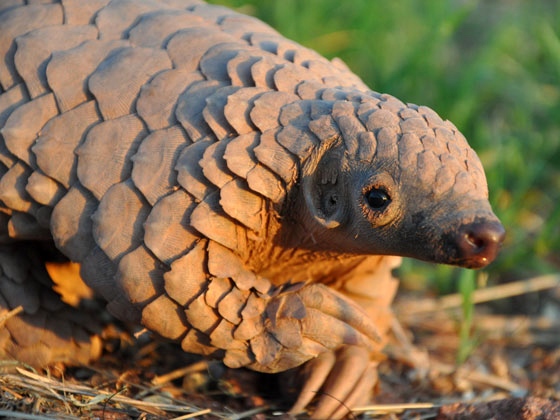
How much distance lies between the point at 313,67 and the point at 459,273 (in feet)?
5.95

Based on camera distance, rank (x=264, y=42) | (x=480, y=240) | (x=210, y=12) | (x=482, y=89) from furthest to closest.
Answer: (x=482, y=89), (x=210, y=12), (x=264, y=42), (x=480, y=240)

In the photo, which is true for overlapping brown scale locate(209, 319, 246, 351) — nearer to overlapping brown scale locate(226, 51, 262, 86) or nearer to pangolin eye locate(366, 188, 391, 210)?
pangolin eye locate(366, 188, 391, 210)

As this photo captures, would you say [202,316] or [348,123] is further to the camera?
[202,316]

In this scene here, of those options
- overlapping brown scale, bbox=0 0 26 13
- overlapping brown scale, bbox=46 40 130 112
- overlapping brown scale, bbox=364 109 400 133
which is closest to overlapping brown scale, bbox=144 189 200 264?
overlapping brown scale, bbox=46 40 130 112

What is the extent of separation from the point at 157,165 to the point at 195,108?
8.0 inches

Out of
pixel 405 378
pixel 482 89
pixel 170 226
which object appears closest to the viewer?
pixel 170 226

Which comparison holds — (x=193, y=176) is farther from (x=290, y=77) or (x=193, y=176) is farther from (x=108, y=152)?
(x=290, y=77)

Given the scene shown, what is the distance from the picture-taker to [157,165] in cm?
249

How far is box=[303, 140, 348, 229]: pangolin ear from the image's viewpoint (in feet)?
7.88

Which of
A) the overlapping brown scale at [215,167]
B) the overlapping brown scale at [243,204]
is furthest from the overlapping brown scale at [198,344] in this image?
the overlapping brown scale at [215,167]

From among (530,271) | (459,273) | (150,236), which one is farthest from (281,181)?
(530,271)

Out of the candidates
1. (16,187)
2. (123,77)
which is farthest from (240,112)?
(16,187)

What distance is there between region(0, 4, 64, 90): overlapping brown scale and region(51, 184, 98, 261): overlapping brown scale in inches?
17.6

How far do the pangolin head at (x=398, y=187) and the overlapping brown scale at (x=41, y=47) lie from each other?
2.77 feet
